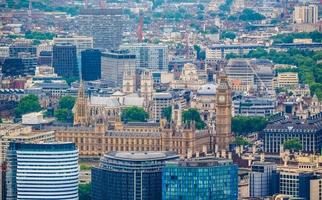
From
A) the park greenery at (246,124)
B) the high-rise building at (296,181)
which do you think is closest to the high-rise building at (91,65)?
Result: the park greenery at (246,124)

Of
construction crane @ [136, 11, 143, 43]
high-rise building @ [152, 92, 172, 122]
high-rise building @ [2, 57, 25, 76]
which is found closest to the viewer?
high-rise building @ [152, 92, 172, 122]

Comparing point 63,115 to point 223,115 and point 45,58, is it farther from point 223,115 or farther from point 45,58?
point 45,58

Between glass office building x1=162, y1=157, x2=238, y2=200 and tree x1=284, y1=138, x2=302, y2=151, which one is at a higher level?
glass office building x1=162, y1=157, x2=238, y2=200

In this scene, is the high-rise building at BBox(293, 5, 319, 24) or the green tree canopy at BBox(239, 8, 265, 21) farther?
the green tree canopy at BBox(239, 8, 265, 21)

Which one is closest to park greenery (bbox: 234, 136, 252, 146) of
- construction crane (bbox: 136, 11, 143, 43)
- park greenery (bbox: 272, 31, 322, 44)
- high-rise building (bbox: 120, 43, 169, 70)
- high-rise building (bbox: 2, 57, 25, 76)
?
high-rise building (bbox: 2, 57, 25, 76)

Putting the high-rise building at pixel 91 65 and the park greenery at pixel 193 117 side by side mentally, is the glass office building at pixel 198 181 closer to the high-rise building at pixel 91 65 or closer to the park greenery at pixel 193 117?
the park greenery at pixel 193 117

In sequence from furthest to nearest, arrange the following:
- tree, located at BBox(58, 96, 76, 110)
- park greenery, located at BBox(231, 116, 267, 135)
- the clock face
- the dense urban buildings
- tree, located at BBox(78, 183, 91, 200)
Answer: tree, located at BBox(58, 96, 76, 110), park greenery, located at BBox(231, 116, 267, 135), the clock face, tree, located at BBox(78, 183, 91, 200), the dense urban buildings

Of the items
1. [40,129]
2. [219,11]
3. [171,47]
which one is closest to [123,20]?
[171,47]

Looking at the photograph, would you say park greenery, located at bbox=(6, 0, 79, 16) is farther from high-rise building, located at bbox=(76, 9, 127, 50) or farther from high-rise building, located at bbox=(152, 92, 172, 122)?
high-rise building, located at bbox=(152, 92, 172, 122)
